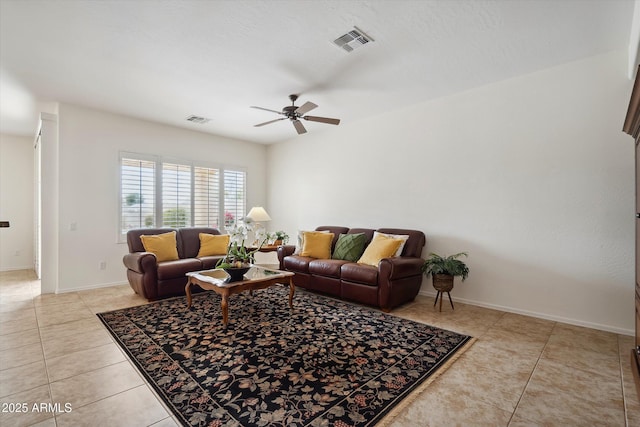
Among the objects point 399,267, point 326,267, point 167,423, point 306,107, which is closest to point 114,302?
point 326,267

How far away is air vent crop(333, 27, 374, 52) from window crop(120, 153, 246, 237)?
4169 millimetres

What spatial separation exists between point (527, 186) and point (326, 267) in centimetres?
271

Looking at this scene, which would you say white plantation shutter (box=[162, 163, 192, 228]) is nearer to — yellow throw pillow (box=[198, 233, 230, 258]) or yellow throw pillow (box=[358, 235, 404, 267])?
yellow throw pillow (box=[198, 233, 230, 258])

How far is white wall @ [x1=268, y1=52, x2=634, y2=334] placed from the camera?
312 cm

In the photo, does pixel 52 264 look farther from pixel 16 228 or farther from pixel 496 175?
pixel 496 175

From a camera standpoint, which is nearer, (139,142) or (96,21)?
(96,21)

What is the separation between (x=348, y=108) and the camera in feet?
15.9

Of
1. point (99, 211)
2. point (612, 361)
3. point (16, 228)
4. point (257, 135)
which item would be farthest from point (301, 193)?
point (16, 228)

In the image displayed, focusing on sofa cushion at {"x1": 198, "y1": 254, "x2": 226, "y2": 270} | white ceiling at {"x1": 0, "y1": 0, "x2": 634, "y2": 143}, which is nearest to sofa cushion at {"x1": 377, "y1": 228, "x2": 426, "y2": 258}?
white ceiling at {"x1": 0, "y1": 0, "x2": 634, "y2": 143}

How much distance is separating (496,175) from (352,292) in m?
2.39

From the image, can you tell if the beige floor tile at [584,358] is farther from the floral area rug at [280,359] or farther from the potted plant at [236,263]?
the potted plant at [236,263]

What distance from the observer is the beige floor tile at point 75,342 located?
102 inches

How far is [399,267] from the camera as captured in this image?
12.1 ft

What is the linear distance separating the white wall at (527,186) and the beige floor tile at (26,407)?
14.0 feet
